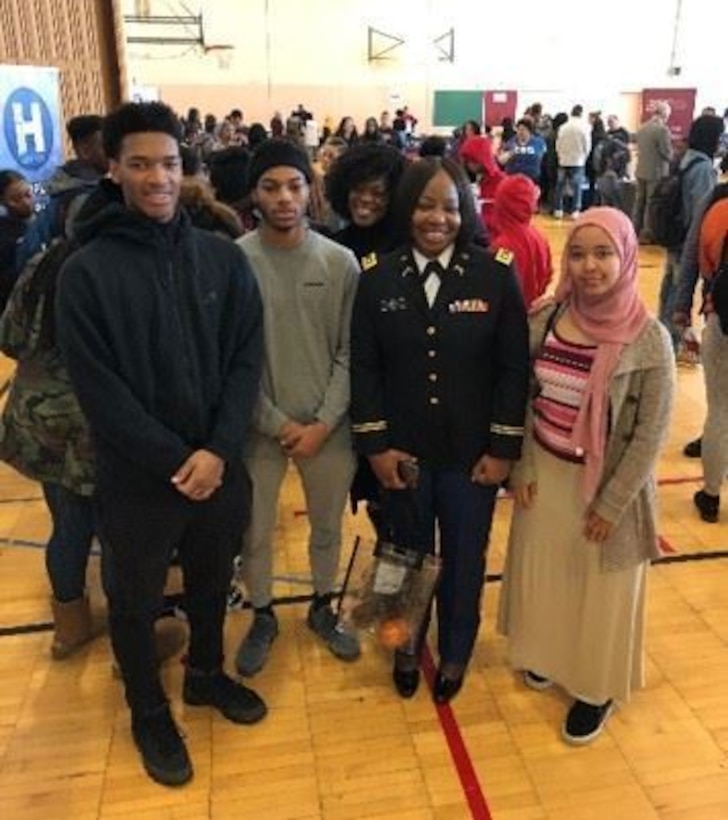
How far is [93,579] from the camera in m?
2.95

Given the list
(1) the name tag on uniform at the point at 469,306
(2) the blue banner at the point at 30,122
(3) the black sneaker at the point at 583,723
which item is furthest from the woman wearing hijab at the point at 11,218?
(3) the black sneaker at the point at 583,723

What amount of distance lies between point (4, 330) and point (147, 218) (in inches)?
28.4

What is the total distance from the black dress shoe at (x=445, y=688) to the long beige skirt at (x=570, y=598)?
24 cm

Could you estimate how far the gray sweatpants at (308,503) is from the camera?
226 cm

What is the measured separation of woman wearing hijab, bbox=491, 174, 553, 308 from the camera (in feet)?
9.89

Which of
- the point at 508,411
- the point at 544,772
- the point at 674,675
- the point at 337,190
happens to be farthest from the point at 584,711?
the point at 337,190

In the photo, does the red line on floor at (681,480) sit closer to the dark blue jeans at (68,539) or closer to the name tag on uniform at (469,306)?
the name tag on uniform at (469,306)

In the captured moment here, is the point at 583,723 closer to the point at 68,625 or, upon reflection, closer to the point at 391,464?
the point at 391,464

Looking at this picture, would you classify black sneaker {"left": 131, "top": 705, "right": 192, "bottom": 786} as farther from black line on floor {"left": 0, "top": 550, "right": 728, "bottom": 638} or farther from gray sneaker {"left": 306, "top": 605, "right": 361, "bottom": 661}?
gray sneaker {"left": 306, "top": 605, "right": 361, "bottom": 661}

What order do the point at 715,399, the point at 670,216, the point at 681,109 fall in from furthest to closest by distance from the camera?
the point at 681,109, the point at 670,216, the point at 715,399

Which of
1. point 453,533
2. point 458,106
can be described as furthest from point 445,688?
point 458,106

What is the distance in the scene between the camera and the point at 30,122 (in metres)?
5.54

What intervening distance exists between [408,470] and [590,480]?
1.52 feet

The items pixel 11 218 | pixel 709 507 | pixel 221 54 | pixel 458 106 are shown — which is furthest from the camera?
pixel 458 106
